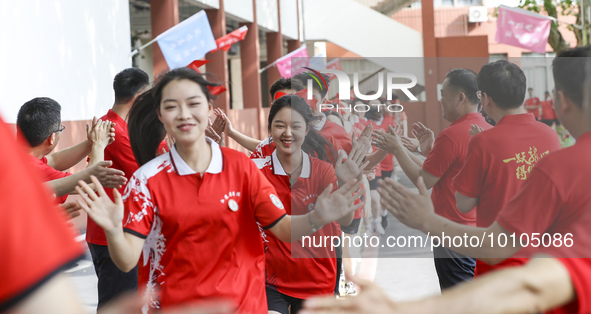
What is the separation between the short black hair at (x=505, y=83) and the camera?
12.7 ft

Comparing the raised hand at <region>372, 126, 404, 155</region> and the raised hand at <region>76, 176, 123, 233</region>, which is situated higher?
the raised hand at <region>372, 126, 404, 155</region>

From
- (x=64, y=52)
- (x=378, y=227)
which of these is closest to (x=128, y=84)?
(x=378, y=227)

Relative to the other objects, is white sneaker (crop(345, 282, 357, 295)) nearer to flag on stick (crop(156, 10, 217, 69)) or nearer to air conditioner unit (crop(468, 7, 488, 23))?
flag on stick (crop(156, 10, 217, 69))

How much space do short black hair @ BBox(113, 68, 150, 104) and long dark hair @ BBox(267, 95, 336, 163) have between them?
111 cm

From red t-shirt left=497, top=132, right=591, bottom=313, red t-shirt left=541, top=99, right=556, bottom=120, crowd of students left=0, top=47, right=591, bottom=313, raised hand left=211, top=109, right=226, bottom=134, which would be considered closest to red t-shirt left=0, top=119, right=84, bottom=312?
crowd of students left=0, top=47, right=591, bottom=313

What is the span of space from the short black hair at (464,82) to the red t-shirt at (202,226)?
5.34ft

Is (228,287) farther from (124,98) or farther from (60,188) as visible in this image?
(124,98)

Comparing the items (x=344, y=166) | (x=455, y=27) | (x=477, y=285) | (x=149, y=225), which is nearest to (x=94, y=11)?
Answer: (x=344, y=166)

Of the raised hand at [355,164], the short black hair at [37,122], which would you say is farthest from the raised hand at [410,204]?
the short black hair at [37,122]

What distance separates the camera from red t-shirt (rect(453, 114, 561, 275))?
3.74 metres

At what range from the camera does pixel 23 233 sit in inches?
38.9

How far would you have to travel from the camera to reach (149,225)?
307cm

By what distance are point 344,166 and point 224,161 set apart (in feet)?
3.54

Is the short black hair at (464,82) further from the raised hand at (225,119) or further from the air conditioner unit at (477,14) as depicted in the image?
the air conditioner unit at (477,14)
